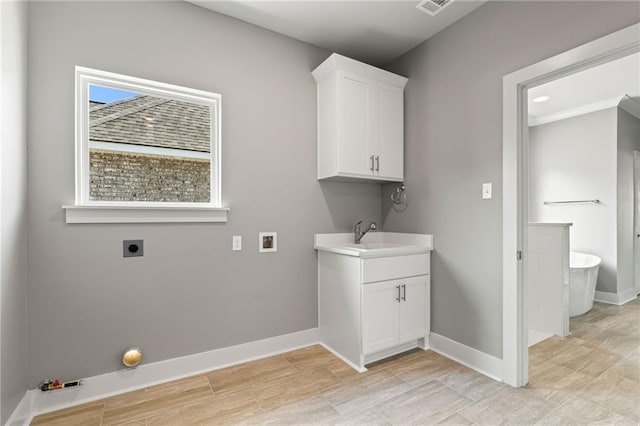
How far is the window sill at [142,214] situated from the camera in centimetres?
182

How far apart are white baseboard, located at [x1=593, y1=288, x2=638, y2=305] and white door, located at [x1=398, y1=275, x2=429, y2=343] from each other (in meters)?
3.02

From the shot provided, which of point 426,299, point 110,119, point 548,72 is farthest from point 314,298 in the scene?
point 548,72

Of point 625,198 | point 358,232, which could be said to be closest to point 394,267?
point 358,232

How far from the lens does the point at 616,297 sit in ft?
12.2

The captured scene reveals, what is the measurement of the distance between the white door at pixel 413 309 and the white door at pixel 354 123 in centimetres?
100

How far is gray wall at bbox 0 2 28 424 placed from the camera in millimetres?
1429

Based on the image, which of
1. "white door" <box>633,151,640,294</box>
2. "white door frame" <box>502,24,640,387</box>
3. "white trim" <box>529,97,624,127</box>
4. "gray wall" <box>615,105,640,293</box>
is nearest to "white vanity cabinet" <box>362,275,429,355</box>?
"white door frame" <box>502,24,640,387</box>

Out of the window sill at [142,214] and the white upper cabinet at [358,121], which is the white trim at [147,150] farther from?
the white upper cabinet at [358,121]

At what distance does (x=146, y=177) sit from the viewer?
2.10m

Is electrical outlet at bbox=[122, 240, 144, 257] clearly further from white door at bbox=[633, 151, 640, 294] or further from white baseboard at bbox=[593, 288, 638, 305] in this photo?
white door at bbox=[633, 151, 640, 294]

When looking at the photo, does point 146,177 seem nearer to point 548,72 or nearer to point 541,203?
point 548,72

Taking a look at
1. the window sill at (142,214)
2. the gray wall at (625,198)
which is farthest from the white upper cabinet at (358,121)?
the gray wall at (625,198)

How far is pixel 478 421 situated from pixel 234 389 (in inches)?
57.8

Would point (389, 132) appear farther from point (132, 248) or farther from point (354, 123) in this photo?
point (132, 248)
